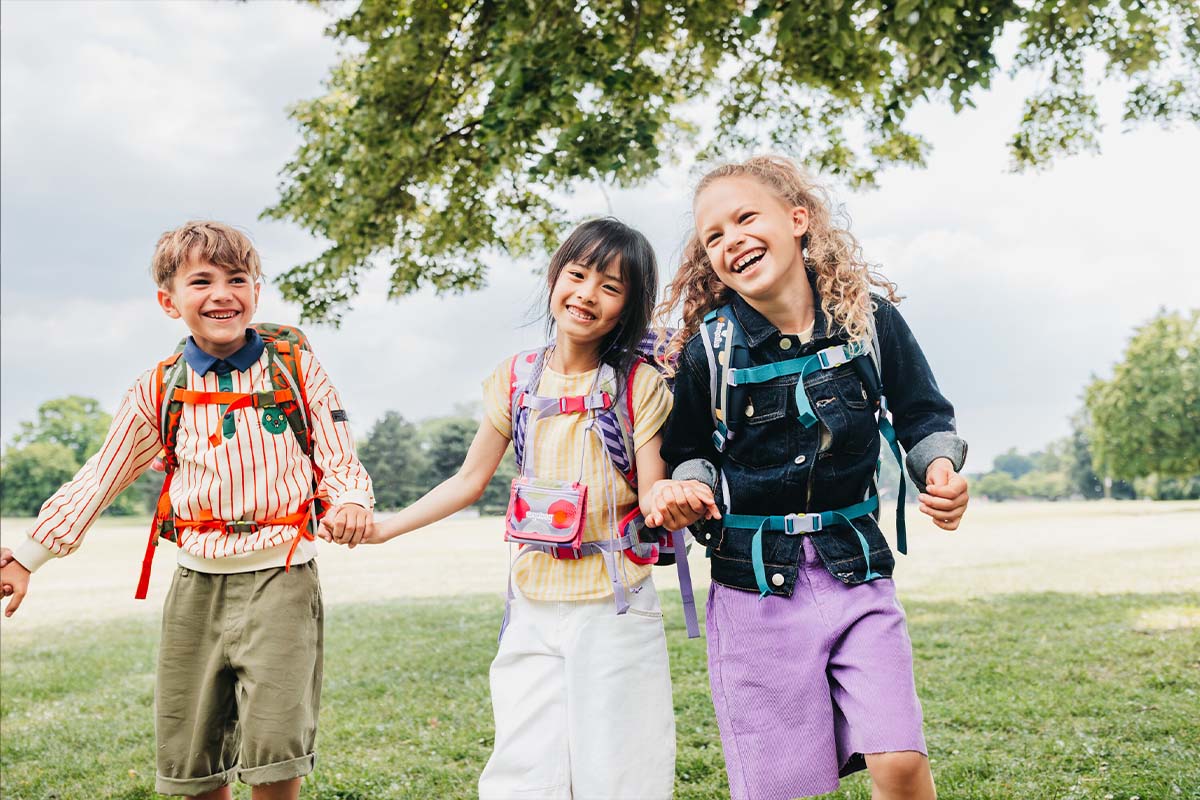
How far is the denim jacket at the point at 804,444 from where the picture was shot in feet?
8.23

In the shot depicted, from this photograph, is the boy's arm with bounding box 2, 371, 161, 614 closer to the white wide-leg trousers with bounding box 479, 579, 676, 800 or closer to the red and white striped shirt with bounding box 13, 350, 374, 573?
the red and white striped shirt with bounding box 13, 350, 374, 573

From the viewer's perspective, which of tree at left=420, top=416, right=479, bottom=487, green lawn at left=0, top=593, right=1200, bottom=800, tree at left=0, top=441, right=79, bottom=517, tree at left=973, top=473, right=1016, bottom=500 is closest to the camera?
green lawn at left=0, top=593, right=1200, bottom=800

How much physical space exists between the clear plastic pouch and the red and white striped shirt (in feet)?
1.55

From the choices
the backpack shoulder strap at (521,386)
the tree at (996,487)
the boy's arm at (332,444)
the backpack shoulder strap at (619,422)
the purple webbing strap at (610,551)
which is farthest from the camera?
the tree at (996,487)

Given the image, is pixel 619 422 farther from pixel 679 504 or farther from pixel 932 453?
pixel 932 453

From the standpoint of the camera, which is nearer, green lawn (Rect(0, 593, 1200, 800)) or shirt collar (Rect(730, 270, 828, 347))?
shirt collar (Rect(730, 270, 828, 347))

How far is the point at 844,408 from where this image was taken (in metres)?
2.54

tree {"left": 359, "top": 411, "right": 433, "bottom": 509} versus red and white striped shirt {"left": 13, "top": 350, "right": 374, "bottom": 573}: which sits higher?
tree {"left": 359, "top": 411, "right": 433, "bottom": 509}

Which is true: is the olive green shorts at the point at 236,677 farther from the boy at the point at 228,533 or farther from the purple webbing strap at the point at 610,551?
the purple webbing strap at the point at 610,551

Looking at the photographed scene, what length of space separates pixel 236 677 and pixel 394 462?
42454 millimetres

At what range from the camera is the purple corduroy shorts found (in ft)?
7.82

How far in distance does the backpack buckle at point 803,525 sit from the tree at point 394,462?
42.2m

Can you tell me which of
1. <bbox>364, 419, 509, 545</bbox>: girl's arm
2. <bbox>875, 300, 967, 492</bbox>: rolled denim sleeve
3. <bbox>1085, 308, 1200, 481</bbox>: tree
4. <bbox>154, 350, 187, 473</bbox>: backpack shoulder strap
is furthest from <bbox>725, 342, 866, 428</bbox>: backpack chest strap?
<bbox>1085, 308, 1200, 481</bbox>: tree

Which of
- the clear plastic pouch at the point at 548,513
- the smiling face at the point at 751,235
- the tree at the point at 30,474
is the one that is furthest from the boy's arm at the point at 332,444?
the tree at the point at 30,474
